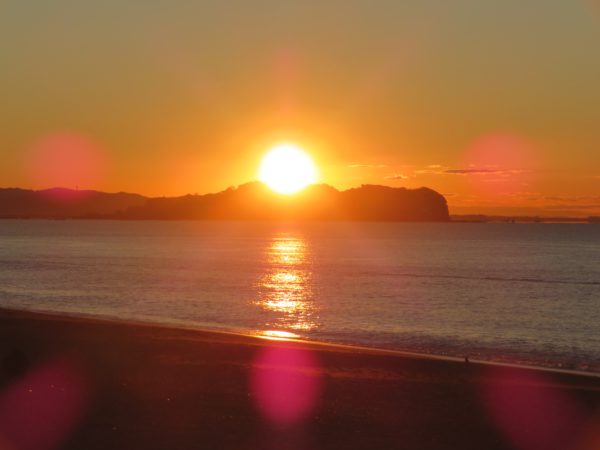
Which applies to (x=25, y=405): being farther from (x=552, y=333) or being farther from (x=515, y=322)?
(x=515, y=322)

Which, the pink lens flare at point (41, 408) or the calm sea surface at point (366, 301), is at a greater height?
the pink lens flare at point (41, 408)

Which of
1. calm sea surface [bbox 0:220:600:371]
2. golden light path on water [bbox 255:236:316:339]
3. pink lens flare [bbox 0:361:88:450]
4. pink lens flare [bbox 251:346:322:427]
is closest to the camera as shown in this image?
pink lens flare [bbox 0:361:88:450]

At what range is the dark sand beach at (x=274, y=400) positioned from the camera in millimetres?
11789

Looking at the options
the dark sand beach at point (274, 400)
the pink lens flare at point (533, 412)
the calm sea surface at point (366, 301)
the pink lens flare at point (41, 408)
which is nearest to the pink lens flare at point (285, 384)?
the dark sand beach at point (274, 400)

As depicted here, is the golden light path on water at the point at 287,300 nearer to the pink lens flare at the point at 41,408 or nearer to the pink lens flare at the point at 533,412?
the pink lens flare at the point at 533,412

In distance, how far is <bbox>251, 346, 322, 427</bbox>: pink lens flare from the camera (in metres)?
13.4

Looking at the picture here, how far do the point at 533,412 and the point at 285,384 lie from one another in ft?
17.0

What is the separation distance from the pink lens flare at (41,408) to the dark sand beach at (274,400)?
1.1 inches

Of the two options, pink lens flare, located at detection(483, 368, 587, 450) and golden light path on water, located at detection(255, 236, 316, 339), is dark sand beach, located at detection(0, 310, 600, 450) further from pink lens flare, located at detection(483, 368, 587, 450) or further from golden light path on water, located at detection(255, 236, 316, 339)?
golden light path on water, located at detection(255, 236, 316, 339)

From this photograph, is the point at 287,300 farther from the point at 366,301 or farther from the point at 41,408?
the point at 41,408

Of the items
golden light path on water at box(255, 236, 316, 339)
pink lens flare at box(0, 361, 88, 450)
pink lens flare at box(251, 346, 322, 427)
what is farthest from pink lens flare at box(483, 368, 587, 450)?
golden light path on water at box(255, 236, 316, 339)

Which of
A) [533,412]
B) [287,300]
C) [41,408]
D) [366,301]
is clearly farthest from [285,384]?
[287,300]

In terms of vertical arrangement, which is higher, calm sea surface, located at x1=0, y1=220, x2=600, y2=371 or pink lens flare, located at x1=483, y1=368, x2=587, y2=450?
pink lens flare, located at x1=483, y1=368, x2=587, y2=450

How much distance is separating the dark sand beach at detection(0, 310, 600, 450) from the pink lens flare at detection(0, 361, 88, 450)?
27 mm
